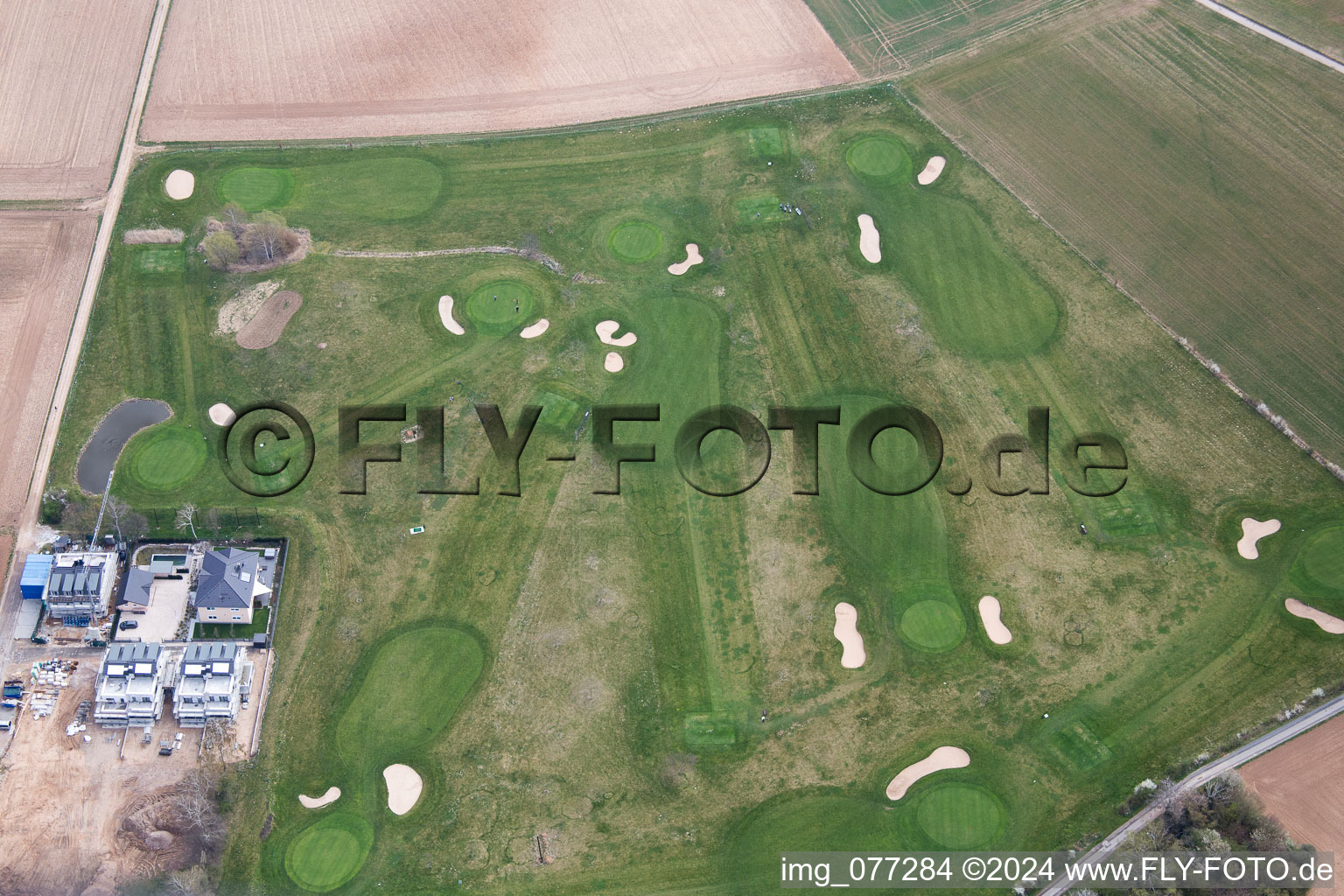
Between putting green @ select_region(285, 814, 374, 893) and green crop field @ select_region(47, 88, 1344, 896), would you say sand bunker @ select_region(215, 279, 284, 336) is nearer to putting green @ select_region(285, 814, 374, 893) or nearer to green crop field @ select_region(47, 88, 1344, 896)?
green crop field @ select_region(47, 88, 1344, 896)

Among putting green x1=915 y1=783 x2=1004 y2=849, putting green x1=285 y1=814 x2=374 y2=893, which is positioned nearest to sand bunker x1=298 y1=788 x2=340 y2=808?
putting green x1=285 y1=814 x2=374 y2=893

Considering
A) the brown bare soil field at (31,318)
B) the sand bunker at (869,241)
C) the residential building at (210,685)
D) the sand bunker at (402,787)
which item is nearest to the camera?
the sand bunker at (402,787)

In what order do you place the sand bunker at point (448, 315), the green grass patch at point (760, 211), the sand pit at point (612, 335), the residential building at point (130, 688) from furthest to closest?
the green grass patch at point (760, 211)
the sand bunker at point (448, 315)
the sand pit at point (612, 335)
the residential building at point (130, 688)

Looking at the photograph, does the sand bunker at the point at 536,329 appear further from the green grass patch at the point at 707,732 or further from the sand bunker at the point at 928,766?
the sand bunker at the point at 928,766

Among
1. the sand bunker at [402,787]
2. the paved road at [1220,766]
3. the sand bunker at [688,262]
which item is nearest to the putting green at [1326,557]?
the paved road at [1220,766]

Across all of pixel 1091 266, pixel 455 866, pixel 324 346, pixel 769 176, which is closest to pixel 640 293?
pixel 769 176

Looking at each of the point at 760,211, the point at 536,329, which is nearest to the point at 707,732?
the point at 536,329
